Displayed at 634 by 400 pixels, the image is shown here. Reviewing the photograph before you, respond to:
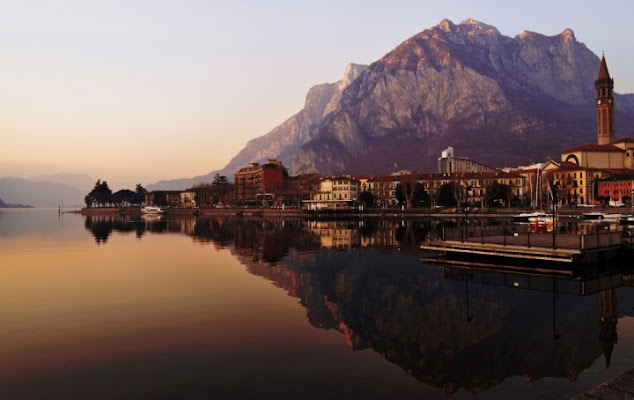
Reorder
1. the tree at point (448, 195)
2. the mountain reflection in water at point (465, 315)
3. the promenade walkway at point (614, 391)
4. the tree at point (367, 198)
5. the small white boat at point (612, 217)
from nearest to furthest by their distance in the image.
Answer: the promenade walkway at point (614, 391)
the mountain reflection in water at point (465, 315)
the small white boat at point (612, 217)
the tree at point (448, 195)
the tree at point (367, 198)

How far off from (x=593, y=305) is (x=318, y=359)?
17043mm

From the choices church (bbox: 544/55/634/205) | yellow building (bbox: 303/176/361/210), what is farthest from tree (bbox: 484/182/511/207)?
yellow building (bbox: 303/176/361/210)

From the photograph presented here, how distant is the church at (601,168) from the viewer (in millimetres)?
147750

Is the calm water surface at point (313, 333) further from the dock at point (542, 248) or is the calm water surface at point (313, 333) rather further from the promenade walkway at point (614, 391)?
the promenade walkway at point (614, 391)

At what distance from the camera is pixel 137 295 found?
30250mm

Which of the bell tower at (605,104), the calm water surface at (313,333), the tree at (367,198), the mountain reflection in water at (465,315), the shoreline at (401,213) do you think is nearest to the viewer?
the calm water surface at (313,333)

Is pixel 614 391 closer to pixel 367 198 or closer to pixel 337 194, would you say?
pixel 367 198

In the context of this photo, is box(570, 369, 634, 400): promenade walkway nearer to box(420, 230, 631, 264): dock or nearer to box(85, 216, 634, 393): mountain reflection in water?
box(85, 216, 634, 393): mountain reflection in water

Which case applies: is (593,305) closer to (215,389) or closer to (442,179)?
(215,389)

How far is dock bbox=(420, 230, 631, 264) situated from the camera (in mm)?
35500

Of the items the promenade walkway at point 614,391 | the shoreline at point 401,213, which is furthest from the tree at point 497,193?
the promenade walkway at point 614,391

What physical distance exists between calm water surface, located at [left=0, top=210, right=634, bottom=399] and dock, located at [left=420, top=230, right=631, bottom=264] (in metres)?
2.29

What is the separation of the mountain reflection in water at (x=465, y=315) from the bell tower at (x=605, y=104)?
190679 mm

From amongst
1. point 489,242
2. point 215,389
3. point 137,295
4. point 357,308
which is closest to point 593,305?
point 357,308
